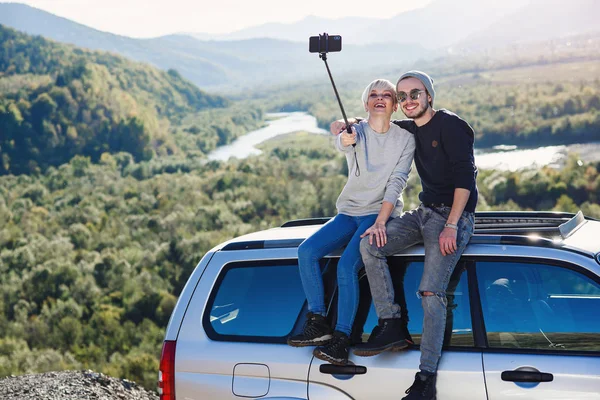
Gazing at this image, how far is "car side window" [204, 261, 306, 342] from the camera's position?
12.6 ft

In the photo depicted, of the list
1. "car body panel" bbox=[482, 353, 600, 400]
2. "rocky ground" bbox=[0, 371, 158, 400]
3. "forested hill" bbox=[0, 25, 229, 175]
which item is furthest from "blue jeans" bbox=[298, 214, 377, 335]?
"forested hill" bbox=[0, 25, 229, 175]

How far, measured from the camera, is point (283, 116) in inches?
4961

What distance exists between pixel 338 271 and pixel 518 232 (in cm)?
102

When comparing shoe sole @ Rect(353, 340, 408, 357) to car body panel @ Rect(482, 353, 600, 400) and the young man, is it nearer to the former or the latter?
the young man

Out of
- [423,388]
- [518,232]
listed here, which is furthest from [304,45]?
[423,388]

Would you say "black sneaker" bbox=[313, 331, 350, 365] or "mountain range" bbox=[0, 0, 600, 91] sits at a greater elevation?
"mountain range" bbox=[0, 0, 600, 91]

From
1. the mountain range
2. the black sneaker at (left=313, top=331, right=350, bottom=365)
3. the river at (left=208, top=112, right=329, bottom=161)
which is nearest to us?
the black sneaker at (left=313, top=331, right=350, bottom=365)

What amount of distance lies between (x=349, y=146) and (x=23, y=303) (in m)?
55.4

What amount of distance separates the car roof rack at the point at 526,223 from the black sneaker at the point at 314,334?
103 centimetres

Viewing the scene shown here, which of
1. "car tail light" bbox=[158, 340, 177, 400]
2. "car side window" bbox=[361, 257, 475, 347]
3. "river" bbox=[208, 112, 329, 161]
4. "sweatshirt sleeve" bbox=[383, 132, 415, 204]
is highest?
"sweatshirt sleeve" bbox=[383, 132, 415, 204]

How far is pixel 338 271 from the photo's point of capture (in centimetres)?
371

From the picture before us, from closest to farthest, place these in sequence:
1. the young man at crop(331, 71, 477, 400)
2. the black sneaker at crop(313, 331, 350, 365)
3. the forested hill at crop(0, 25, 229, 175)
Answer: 1. the young man at crop(331, 71, 477, 400)
2. the black sneaker at crop(313, 331, 350, 365)
3. the forested hill at crop(0, 25, 229, 175)

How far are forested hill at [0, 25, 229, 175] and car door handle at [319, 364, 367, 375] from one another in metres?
111

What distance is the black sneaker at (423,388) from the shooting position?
3371 millimetres
